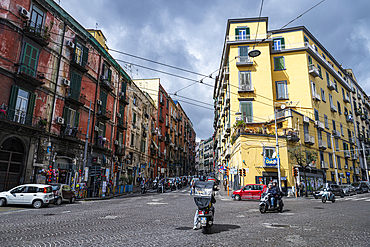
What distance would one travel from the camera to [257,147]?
27.9m

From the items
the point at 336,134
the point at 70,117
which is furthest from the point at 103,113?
the point at 336,134

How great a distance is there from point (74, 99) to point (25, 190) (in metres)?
9.71

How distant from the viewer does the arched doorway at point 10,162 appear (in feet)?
54.0

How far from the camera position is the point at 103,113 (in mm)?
27797

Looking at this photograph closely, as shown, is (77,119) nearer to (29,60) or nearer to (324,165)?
(29,60)

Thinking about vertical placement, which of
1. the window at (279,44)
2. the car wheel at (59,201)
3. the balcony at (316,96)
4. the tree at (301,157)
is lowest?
the car wheel at (59,201)

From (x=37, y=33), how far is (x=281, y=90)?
29.1m

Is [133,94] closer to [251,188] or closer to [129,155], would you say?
[129,155]

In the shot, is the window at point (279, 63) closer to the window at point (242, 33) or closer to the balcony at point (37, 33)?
the window at point (242, 33)

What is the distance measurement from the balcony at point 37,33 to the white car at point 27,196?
10563 millimetres

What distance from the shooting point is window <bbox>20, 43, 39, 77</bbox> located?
17641 millimetres

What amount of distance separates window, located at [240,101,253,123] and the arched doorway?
Result: 23888 millimetres

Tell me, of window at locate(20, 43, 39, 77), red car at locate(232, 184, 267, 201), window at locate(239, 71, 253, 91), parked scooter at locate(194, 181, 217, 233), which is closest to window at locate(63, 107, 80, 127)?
window at locate(20, 43, 39, 77)

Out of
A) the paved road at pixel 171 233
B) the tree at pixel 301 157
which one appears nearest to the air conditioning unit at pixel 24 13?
the paved road at pixel 171 233
